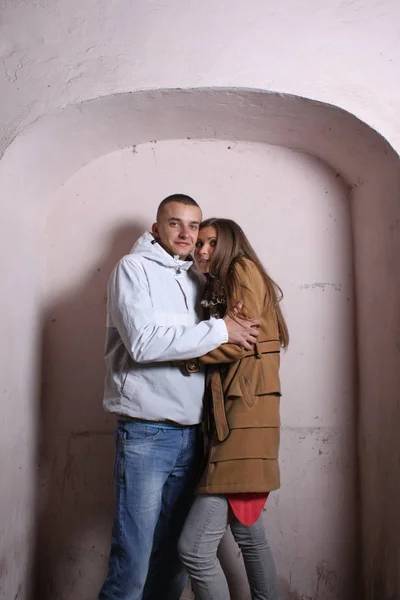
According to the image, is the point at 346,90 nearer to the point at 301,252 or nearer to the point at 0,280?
the point at 301,252

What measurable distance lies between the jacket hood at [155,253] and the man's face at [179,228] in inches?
1.2

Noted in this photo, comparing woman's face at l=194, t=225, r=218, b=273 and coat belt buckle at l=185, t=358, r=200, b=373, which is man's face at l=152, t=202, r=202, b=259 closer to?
woman's face at l=194, t=225, r=218, b=273

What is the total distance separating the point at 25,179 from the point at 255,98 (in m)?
0.90

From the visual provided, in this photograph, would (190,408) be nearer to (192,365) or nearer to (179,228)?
(192,365)

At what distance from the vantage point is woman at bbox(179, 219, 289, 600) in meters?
1.63

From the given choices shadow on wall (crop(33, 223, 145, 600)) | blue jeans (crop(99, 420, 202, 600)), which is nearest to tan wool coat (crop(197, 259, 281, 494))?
blue jeans (crop(99, 420, 202, 600))

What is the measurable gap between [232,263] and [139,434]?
0.61 m

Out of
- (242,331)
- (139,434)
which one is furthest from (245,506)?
(242,331)

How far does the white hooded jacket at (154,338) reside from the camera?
5.35 ft

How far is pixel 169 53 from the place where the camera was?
192 cm

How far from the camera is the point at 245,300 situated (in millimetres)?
1703

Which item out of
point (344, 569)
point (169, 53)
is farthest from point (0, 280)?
point (344, 569)

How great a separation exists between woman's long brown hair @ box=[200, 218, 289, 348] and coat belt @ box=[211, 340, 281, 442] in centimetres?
11

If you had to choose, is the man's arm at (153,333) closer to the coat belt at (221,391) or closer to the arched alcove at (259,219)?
the coat belt at (221,391)
